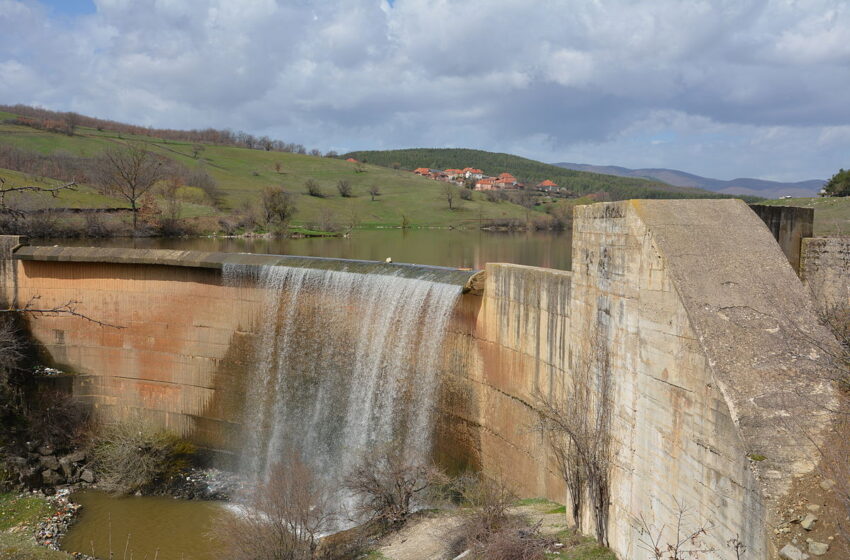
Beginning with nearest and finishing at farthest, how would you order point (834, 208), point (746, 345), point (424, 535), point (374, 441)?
1. point (746, 345)
2. point (424, 535)
3. point (374, 441)
4. point (834, 208)

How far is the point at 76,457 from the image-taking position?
585 inches

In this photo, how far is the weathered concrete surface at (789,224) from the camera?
8789 millimetres

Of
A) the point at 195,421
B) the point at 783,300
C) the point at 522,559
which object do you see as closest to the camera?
the point at 783,300

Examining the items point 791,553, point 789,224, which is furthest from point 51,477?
point 789,224

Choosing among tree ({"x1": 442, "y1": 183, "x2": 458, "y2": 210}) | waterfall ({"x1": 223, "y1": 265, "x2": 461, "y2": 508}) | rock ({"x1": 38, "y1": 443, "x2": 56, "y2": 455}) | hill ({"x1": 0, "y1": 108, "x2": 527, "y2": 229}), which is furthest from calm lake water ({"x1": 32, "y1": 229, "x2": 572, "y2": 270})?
tree ({"x1": 442, "y1": 183, "x2": 458, "y2": 210})

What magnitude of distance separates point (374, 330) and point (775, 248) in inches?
315

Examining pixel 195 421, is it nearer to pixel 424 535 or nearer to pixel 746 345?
pixel 424 535

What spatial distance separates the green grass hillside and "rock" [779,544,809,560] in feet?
102

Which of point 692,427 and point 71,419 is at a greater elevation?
point 692,427

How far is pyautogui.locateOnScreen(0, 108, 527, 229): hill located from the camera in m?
39.1

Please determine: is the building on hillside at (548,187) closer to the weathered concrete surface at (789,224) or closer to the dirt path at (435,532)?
the weathered concrete surface at (789,224)

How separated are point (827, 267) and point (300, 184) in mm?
66286

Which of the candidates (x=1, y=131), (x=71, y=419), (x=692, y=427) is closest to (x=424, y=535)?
(x=692, y=427)

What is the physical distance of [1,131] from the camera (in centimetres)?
6431
